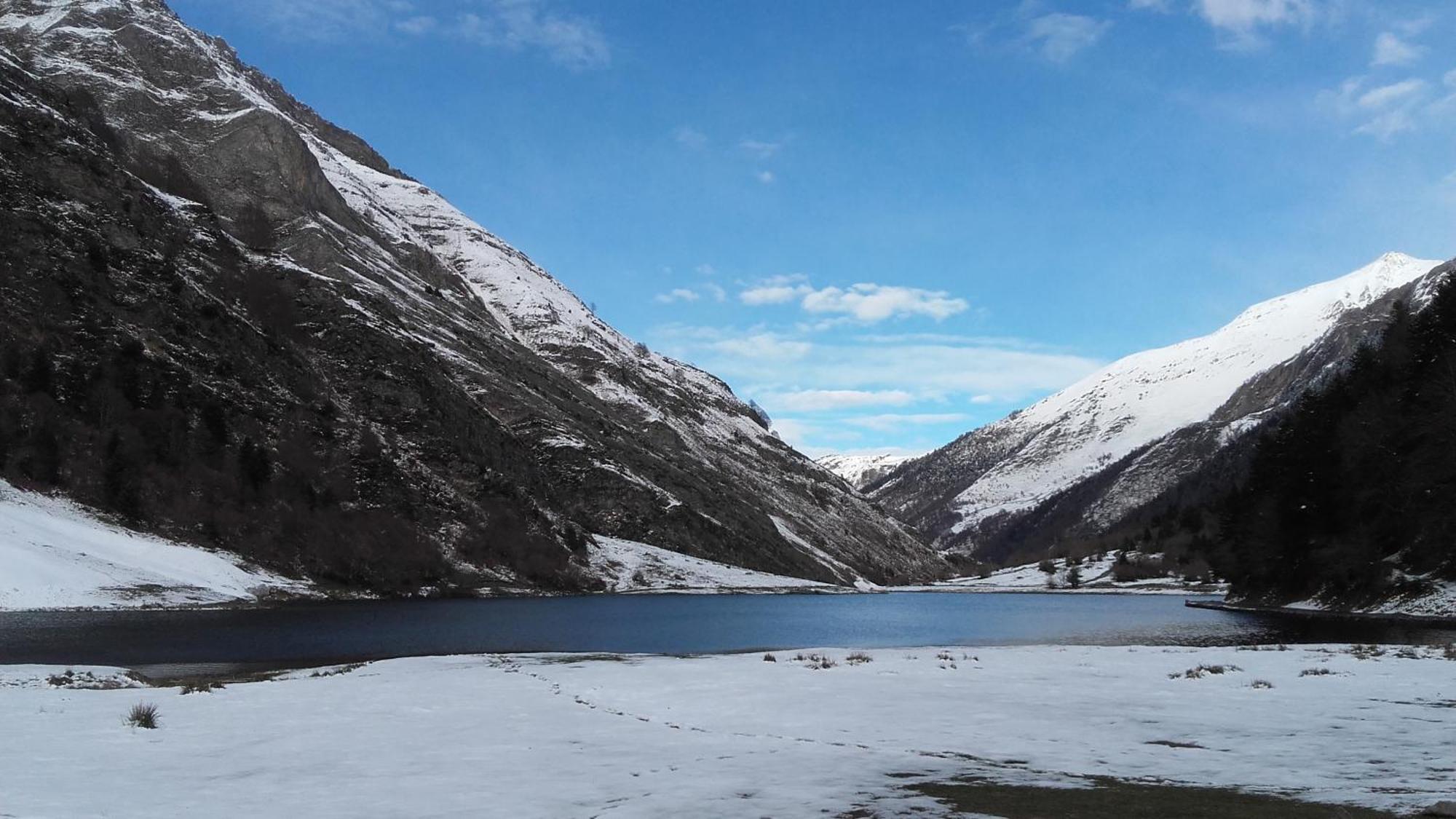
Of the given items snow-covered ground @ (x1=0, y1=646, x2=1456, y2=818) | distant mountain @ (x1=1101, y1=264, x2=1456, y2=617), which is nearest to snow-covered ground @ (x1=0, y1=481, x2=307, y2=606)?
snow-covered ground @ (x1=0, y1=646, x2=1456, y2=818)

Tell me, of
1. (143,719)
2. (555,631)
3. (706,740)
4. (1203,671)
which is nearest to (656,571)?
(555,631)

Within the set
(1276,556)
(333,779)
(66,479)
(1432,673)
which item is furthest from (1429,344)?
(66,479)

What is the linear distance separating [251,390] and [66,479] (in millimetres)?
34706

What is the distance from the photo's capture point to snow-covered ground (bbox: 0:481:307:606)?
252 ft

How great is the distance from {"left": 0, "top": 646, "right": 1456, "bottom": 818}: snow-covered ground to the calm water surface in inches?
903

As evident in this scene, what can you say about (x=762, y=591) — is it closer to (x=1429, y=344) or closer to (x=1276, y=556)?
(x=1276, y=556)

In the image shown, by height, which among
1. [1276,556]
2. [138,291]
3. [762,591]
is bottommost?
[762,591]

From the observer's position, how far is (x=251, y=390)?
437ft

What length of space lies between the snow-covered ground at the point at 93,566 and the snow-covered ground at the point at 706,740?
55.5 meters

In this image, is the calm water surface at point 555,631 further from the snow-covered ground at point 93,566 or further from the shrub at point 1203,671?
the shrub at point 1203,671

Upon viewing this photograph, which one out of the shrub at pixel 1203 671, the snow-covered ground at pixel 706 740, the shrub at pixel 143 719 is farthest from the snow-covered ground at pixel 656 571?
the shrub at pixel 143 719

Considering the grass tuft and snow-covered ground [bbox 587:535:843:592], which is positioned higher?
the grass tuft

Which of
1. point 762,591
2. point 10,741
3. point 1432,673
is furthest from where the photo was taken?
point 762,591

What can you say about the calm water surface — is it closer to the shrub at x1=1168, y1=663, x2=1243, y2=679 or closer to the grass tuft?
the shrub at x1=1168, y1=663, x2=1243, y2=679
